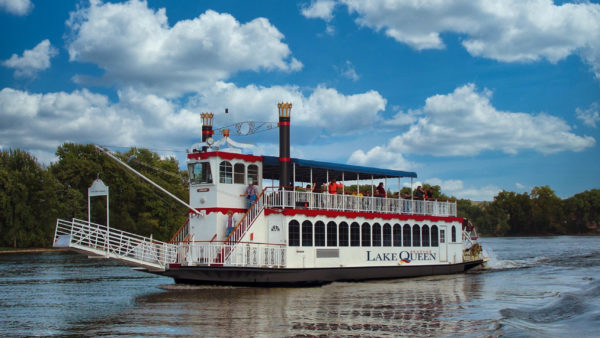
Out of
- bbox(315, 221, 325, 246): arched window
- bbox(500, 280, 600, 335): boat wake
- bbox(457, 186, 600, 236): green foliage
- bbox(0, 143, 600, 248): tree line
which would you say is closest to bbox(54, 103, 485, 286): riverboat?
bbox(315, 221, 325, 246): arched window

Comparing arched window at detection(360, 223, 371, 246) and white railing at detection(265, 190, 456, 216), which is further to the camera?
arched window at detection(360, 223, 371, 246)

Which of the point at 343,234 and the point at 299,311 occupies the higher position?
the point at 343,234

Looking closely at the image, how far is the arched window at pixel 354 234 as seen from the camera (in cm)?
2544

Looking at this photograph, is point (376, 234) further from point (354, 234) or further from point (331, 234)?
point (331, 234)

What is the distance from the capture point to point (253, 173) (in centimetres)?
2520

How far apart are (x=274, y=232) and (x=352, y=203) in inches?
167

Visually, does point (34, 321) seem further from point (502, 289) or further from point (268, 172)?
point (502, 289)

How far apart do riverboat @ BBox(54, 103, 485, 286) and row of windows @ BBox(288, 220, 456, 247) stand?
0.13ft

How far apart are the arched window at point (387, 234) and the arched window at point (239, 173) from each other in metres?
6.62

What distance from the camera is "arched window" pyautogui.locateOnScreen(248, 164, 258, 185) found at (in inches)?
987

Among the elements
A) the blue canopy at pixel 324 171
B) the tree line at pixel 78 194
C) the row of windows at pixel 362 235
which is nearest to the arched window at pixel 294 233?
the row of windows at pixel 362 235

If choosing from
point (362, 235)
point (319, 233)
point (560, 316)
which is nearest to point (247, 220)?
point (319, 233)

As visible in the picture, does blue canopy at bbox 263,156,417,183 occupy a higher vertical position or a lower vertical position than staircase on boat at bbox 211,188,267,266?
higher

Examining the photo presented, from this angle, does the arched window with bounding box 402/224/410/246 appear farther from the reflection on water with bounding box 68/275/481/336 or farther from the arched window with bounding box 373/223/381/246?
the reflection on water with bounding box 68/275/481/336
